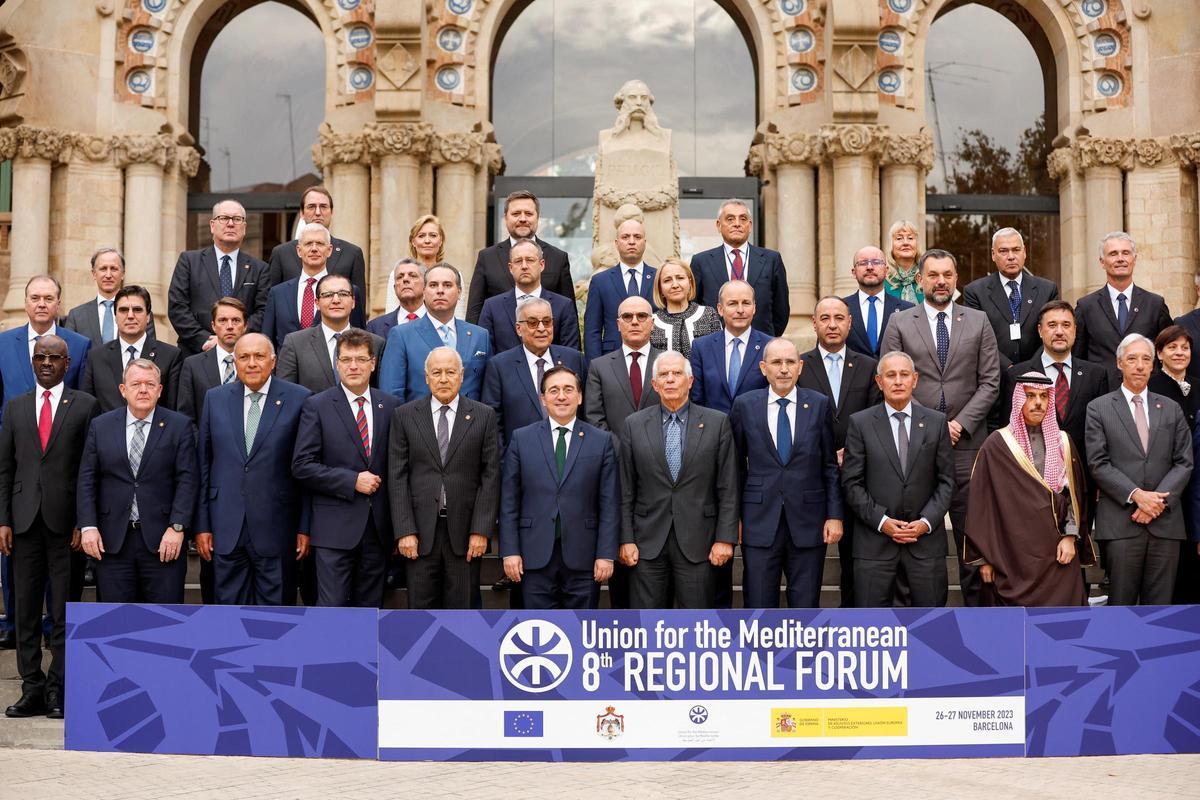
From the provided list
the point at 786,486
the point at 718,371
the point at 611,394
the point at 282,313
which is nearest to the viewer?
the point at 786,486

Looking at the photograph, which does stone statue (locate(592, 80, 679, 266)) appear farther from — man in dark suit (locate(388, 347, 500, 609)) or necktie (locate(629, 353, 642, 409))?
man in dark suit (locate(388, 347, 500, 609))

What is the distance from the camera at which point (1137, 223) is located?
15062 millimetres

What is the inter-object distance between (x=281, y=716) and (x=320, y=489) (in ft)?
4.26

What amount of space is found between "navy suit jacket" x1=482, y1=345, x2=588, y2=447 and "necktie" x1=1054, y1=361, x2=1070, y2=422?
3.01 m

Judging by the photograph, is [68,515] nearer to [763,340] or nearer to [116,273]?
[116,273]

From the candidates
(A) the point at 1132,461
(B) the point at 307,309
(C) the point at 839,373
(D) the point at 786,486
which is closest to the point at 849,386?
(C) the point at 839,373

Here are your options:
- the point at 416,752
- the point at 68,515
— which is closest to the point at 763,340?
the point at 416,752

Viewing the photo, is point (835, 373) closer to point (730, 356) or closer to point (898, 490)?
point (730, 356)

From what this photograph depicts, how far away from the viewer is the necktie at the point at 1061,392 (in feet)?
26.6

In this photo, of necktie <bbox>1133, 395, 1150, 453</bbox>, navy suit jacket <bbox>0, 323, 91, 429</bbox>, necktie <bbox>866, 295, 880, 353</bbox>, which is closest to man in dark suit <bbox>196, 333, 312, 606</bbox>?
navy suit jacket <bbox>0, 323, 91, 429</bbox>

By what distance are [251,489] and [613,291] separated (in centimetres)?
282

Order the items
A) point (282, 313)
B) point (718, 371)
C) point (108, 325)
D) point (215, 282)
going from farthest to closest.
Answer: point (215, 282) < point (108, 325) < point (282, 313) < point (718, 371)

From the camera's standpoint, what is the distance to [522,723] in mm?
6328

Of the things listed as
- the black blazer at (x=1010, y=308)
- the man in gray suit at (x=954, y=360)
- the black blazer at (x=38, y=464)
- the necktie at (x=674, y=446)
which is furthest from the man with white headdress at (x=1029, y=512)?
the black blazer at (x=38, y=464)
